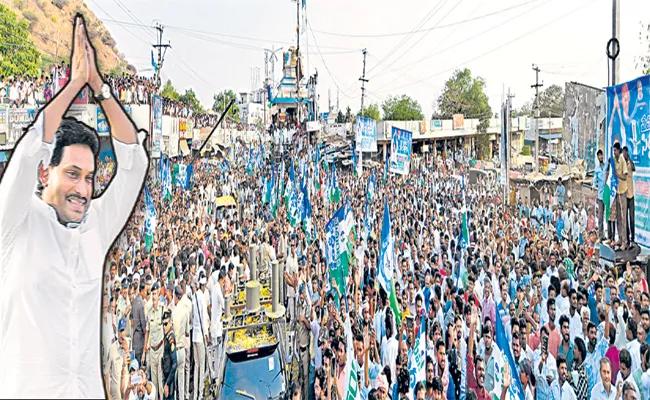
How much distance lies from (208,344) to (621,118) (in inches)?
284

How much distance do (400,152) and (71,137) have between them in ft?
48.1

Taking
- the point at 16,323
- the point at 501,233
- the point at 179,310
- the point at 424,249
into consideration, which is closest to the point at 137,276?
the point at 179,310

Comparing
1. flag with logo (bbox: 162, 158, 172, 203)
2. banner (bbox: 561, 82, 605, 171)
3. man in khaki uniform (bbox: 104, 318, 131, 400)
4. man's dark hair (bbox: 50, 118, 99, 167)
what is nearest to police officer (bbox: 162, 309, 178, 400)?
man in khaki uniform (bbox: 104, 318, 131, 400)

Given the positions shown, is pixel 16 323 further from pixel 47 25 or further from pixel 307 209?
pixel 47 25

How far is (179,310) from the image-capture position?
7.11 meters

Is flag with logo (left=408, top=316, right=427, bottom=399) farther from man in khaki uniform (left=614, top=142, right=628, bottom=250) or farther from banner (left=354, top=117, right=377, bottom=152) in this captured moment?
banner (left=354, top=117, right=377, bottom=152)

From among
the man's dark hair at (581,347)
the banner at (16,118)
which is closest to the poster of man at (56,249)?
the man's dark hair at (581,347)

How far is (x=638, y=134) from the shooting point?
8.27 meters

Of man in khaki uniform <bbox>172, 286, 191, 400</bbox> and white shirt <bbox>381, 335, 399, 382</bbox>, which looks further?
man in khaki uniform <bbox>172, 286, 191, 400</bbox>

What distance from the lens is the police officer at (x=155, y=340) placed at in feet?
21.8

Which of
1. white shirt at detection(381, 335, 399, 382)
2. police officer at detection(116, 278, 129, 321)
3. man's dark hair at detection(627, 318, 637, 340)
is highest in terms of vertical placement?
man's dark hair at detection(627, 318, 637, 340)

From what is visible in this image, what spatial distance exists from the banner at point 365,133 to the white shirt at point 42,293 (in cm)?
1704

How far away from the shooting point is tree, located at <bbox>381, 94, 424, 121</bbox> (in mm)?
55500

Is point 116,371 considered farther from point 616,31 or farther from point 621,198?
point 616,31
